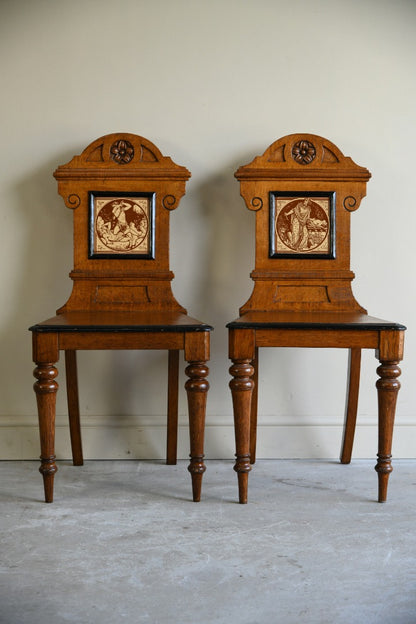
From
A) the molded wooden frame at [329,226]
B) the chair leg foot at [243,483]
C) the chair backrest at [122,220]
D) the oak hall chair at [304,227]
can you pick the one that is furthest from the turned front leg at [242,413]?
the molded wooden frame at [329,226]

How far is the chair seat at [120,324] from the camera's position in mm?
2275

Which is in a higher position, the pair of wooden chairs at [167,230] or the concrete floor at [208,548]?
the pair of wooden chairs at [167,230]

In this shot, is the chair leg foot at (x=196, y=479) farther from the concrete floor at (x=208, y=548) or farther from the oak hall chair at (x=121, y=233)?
the oak hall chair at (x=121, y=233)

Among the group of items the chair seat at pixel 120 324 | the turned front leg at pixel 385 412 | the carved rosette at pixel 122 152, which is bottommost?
the turned front leg at pixel 385 412

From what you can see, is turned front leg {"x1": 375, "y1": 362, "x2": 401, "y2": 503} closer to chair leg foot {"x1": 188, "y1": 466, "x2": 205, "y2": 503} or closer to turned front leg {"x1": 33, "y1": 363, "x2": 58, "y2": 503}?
chair leg foot {"x1": 188, "y1": 466, "x2": 205, "y2": 503}

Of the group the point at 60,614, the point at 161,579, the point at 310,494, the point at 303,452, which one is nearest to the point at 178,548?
the point at 161,579

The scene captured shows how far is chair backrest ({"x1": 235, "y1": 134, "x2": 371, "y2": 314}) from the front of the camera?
2.77 metres

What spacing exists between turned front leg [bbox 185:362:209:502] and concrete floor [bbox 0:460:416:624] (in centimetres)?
9

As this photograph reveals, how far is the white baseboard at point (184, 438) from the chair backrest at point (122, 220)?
0.53 meters

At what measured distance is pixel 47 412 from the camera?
92.2 inches

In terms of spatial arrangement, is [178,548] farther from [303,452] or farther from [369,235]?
[369,235]

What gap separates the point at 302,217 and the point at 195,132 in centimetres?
57

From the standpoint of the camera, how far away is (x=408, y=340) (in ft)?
9.92

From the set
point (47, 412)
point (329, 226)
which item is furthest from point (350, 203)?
point (47, 412)
